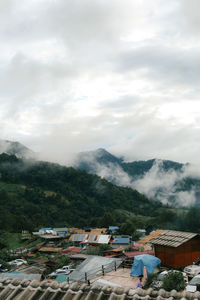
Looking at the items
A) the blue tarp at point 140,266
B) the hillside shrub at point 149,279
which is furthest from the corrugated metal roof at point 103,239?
the hillside shrub at point 149,279

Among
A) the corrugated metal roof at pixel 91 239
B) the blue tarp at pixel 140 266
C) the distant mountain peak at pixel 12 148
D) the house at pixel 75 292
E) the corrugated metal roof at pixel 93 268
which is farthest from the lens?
the distant mountain peak at pixel 12 148

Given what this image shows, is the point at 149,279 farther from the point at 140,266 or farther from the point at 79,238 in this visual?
the point at 79,238

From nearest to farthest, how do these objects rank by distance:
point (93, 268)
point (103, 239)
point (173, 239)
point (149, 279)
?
point (149, 279)
point (93, 268)
point (173, 239)
point (103, 239)

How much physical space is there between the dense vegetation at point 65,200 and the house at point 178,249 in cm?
4475

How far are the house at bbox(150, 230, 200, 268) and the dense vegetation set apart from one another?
44752mm

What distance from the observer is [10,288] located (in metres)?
4.43

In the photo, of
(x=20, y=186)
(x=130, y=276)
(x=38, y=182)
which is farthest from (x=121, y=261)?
(x=38, y=182)

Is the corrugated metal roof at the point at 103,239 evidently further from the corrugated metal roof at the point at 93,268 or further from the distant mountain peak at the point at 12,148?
the distant mountain peak at the point at 12,148

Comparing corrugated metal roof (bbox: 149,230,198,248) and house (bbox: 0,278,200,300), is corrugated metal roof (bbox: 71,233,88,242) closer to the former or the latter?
corrugated metal roof (bbox: 149,230,198,248)

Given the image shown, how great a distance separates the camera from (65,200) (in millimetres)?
92562

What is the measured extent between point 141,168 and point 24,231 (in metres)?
126

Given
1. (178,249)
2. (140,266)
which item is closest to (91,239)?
(178,249)

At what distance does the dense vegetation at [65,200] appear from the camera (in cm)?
7119

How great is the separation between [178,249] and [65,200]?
77.4 metres
